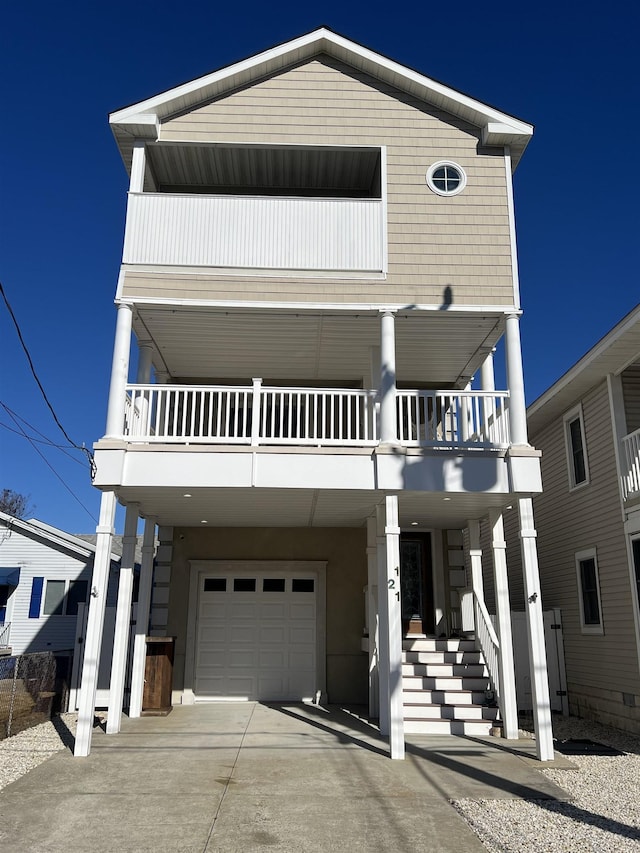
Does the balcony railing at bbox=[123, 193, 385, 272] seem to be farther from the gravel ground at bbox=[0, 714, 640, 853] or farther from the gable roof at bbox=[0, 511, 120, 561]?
the gable roof at bbox=[0, 511, 120, 561]

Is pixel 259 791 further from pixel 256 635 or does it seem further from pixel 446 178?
pixel 446 178

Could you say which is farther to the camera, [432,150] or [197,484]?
[432,150]

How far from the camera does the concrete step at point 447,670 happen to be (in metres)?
9.82

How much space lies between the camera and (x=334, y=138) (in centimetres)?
970

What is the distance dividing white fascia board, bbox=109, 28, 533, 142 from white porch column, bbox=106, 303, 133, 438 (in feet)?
10.1

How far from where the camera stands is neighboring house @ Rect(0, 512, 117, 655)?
17.3 metres

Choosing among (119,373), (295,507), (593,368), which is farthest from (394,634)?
(593,368)

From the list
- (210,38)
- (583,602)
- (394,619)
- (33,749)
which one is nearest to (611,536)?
(583,602)

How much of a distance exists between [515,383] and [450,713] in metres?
4.80

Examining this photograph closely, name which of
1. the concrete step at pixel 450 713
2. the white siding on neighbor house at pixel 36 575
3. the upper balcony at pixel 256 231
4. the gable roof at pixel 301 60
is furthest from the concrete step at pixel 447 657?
the white siding on neighbor house at pixel 36 575

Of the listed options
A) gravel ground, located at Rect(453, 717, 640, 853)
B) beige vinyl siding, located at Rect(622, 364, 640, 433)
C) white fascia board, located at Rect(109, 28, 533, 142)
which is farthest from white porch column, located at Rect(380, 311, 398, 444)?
beige vinyl siding, located at Rect(622, 364, 640, 433)

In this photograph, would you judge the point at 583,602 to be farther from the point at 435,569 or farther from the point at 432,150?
the point at 432,150

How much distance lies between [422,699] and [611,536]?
4.12 meters

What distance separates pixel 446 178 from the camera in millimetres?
9594
